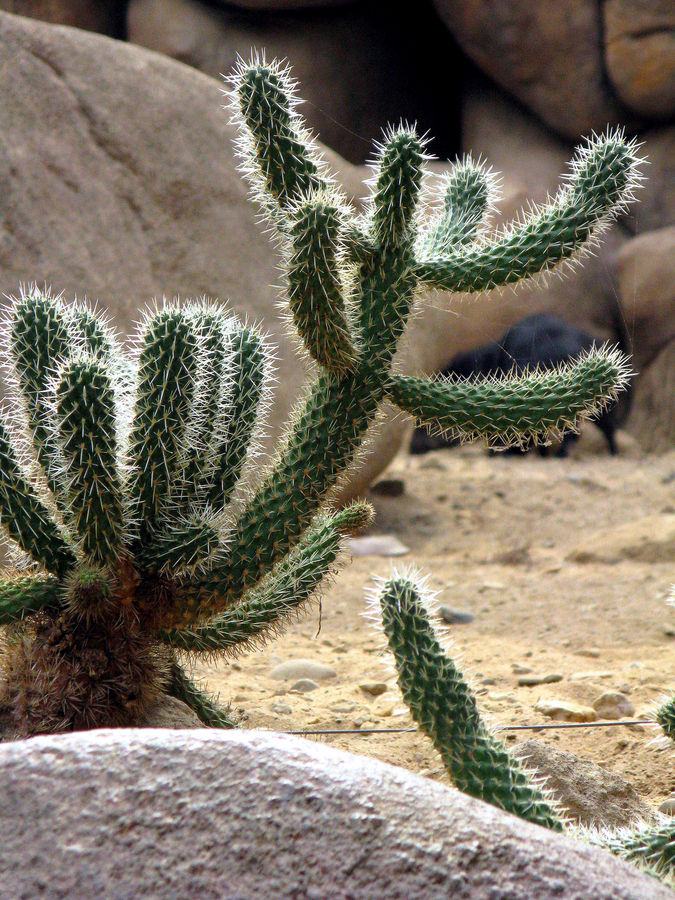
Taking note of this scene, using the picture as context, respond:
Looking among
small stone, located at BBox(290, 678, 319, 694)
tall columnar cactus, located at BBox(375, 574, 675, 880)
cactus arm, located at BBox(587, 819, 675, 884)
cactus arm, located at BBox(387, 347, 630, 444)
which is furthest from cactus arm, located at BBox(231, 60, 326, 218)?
small stone, located at BBox(290, 678, 319, 694)

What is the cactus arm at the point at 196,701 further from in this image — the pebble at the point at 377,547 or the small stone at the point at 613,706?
the pebble at the point at 377,547

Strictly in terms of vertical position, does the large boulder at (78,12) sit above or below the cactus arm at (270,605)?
above

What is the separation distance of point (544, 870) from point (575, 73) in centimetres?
675

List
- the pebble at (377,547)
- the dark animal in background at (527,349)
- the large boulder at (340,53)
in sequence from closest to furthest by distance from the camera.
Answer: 1. the dark animal in background at (527,349)
2. the large boulder at (340,53)
3. the pebble at (377,547)

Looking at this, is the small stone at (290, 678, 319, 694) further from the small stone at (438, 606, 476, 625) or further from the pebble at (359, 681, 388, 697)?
the small stone at (438, 606, 476, 625)

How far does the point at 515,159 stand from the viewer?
5.77 metres

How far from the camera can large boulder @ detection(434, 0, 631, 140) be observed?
6.08 m

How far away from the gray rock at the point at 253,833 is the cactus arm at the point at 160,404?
0.72m

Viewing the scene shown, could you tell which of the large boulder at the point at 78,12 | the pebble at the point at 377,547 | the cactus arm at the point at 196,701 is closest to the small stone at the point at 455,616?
the pebble at the point at 377,547

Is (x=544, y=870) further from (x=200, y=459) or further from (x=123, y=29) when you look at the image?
(x=123, y=29)

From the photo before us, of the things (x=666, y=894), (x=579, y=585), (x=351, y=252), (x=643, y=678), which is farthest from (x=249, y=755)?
(x=579, y=585)

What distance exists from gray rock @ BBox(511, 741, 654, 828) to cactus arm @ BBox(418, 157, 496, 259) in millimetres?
1210

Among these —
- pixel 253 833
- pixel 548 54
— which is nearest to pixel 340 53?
pixel 548 54

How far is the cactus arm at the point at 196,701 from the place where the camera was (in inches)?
86.7
